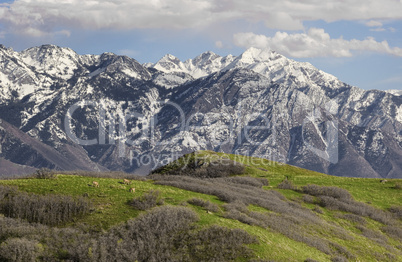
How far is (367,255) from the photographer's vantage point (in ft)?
112

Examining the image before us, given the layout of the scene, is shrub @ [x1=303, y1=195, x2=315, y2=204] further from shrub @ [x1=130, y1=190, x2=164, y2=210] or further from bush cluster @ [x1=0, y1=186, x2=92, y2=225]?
bush cluster @ [x1=0, y1=186, x2=92, y2=225]

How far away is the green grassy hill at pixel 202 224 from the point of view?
26.5 meters

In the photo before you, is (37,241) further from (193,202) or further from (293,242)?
(293,242)

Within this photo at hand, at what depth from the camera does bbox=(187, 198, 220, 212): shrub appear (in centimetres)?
3459

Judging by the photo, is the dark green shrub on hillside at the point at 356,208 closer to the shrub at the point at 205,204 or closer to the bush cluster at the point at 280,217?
the bush cluster at the point at 280,217

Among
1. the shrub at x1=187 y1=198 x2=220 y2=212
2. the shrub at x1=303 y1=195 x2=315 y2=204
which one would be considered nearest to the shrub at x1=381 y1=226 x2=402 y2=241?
the shrub at x1=303 y1=195 x2=315 y2=204

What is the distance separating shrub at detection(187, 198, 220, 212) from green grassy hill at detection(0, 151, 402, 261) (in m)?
0.08

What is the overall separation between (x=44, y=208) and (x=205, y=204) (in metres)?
12.3

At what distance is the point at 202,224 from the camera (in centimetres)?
3014

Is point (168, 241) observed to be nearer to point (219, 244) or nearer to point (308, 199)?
point (219, 244)

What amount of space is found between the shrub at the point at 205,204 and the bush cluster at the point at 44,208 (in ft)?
27.8

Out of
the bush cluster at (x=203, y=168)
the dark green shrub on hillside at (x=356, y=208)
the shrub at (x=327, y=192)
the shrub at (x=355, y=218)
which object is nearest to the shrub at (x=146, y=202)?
the shrub at (x=355, y=218)

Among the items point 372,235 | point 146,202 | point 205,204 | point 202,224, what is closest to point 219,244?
point 202,224

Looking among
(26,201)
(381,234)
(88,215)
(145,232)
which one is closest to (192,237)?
(145,232)
